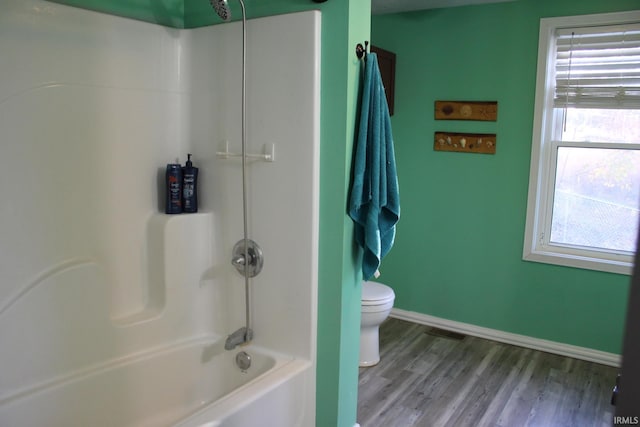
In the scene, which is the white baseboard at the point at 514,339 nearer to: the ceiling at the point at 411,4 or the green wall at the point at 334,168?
the green wall at the point at 334,168

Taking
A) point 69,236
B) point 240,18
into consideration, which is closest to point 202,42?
point 240,18

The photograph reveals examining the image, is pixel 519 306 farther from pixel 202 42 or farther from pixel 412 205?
pixel 202 42

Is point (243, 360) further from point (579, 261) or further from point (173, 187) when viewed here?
point (579, 261)

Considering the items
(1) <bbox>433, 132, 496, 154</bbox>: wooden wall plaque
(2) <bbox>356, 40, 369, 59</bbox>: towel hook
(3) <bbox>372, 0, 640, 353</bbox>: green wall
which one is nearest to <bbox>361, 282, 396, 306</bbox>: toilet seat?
(3) <bbox>372, 0, 640, 353</bbox>: green wall

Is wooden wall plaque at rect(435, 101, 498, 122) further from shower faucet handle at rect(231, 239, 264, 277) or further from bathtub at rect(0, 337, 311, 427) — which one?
bathtub at rect(0, 337, 311, 427)

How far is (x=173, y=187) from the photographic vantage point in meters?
2.27

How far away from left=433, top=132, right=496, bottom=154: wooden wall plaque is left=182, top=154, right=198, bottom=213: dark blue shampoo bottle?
71.9 inches

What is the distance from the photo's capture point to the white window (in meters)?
2.97

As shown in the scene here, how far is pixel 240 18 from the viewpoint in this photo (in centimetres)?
217

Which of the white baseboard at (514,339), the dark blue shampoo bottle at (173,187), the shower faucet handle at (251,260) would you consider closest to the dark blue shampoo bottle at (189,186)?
the dark blue shampoo bottle at (173,187)

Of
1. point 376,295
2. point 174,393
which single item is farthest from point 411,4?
point 174,393

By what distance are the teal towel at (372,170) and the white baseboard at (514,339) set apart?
1.69m

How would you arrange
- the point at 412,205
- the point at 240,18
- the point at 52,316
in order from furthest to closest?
1. the point at 412,205
2. the point at 240,18
3. the point at 52,316

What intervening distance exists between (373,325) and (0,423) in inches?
73.4
